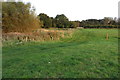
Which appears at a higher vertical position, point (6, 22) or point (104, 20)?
point (104, 20)

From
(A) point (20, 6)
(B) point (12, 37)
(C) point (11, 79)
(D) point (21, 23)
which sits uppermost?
(A) point (20, 6)

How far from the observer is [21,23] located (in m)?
17.4

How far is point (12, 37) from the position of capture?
13273 millimetres

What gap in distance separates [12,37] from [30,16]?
5.71 metres

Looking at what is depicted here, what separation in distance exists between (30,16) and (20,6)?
6.05 feet

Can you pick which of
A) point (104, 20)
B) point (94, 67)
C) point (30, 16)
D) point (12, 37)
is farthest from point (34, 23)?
point (104, 20)

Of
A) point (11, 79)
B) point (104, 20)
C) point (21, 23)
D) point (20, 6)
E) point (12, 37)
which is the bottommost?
point (11, 79)

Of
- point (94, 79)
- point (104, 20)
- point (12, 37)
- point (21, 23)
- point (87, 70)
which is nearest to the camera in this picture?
point (94, 79)

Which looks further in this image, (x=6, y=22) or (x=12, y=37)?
(x=6, y=22)

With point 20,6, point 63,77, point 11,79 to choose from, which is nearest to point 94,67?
point 63,77

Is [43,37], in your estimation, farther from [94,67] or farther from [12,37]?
[94,67]

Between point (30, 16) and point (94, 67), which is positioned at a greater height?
point (30, 16)

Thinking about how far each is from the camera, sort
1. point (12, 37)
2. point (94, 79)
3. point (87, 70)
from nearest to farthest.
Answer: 1. point (94, 79)
2. point (87, 70)
3. point (12, 37)

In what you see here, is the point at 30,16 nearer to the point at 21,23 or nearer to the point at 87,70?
the point at 21,23
